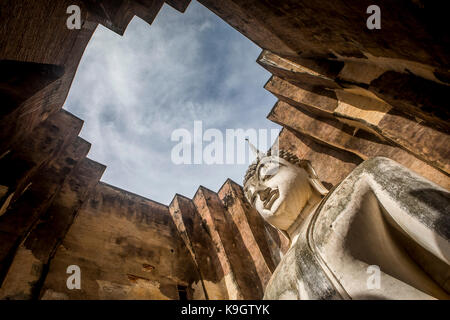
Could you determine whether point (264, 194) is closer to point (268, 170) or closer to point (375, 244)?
point (268, 170)

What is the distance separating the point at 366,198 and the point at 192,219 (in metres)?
5.65

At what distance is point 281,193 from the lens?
8.77ft

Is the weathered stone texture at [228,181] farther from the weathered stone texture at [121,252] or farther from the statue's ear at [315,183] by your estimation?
the statue's ear at [315,183]

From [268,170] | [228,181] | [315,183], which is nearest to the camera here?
[315,183]

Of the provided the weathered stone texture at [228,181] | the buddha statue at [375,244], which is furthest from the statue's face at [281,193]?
the weathered stone texture at [228,181]

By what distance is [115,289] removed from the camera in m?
4.26

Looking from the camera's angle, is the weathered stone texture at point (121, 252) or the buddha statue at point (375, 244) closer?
the buddha statue at point (375, 244)

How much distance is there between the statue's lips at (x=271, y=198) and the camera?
270cm

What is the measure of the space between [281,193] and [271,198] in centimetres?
13

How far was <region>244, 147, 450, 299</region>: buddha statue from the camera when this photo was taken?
149 centimetres

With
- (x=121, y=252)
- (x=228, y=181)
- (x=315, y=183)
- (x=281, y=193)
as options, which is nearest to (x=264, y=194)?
(x=281, y=193)

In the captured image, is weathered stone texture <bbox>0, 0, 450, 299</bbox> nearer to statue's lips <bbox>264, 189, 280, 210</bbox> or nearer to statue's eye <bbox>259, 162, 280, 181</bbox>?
statue's eye <bbox>259, 162, 280, 181</bbox>

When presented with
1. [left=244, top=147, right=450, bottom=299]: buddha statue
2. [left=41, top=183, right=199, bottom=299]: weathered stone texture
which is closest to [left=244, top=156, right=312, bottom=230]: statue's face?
[left=244, top=147, right=450, bottom=299]: buddha statue
